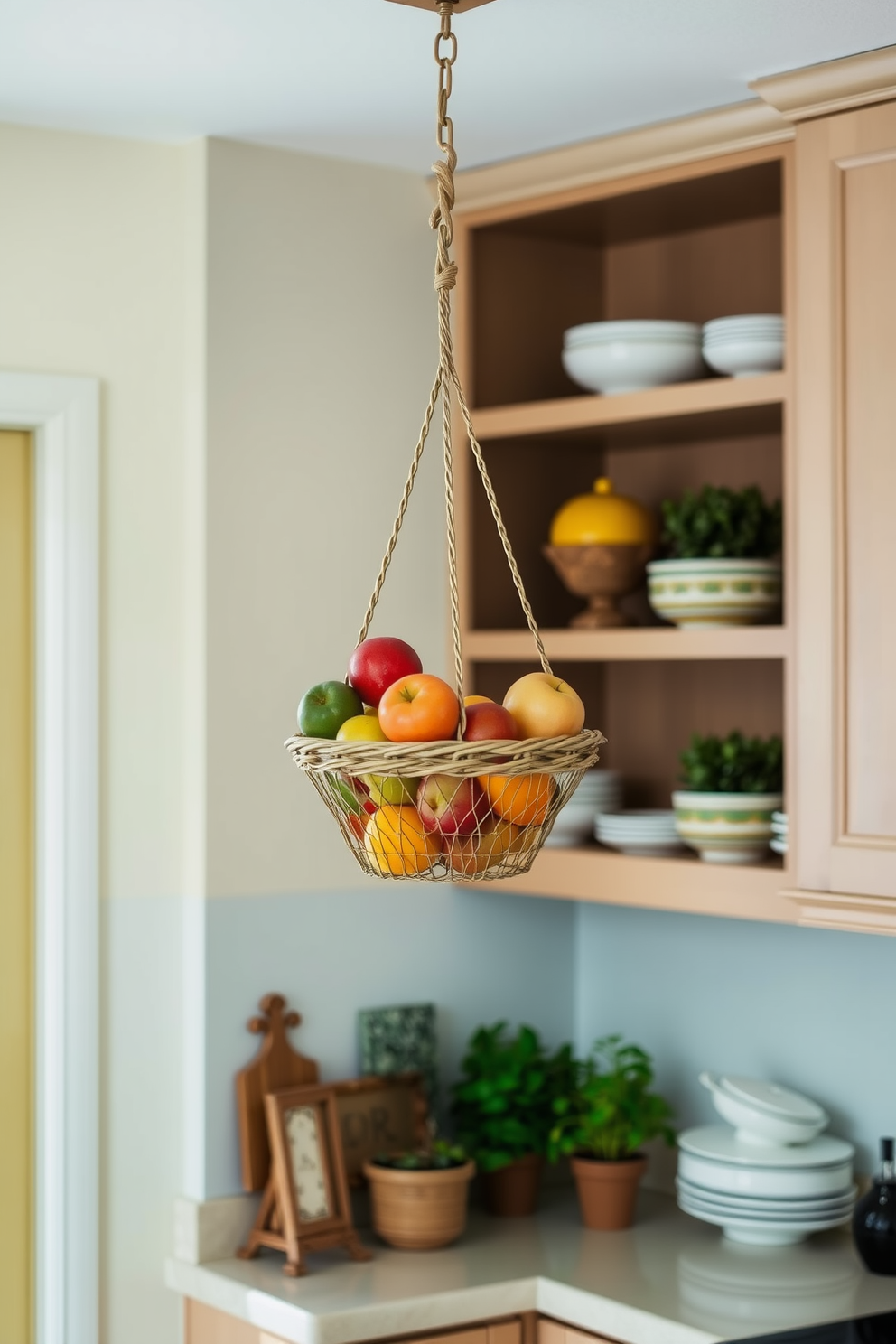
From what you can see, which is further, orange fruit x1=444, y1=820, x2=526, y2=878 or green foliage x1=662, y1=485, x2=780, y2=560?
green foliage x1=662, y1=485, x2=780, y2=560

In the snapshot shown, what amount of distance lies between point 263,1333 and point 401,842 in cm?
118

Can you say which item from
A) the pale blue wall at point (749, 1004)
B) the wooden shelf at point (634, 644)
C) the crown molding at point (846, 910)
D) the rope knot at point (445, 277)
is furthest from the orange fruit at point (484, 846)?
the pale blue wall at point (749, 1004)

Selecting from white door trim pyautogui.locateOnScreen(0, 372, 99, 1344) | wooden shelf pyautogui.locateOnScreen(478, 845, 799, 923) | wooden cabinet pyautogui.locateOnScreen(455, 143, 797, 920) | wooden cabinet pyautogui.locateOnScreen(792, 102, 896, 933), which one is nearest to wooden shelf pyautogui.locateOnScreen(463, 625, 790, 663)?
wooden cabinet pyautogui.locateOnScreen(455, 143, 797, 920)

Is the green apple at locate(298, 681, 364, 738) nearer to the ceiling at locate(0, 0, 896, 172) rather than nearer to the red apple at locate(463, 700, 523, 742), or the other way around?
the red apple at locate(463, 700, 523, 742)

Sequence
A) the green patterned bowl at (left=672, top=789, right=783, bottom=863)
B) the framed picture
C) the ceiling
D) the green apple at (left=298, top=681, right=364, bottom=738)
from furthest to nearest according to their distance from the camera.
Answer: the framed picture → the green patterned bowl at (left=672, top=789, right=783, bottom=863) → the ceiling → the green apple at (left=298, top=681, right=364, bottom=738)

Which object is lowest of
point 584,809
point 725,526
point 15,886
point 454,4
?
point 15,886

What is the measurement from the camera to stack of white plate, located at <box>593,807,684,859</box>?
263 centimetres

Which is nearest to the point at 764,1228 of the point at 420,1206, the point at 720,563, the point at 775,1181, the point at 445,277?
the point at 775,1181

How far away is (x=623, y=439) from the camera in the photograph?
289cm

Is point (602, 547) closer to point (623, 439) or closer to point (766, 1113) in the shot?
point (623, 439)

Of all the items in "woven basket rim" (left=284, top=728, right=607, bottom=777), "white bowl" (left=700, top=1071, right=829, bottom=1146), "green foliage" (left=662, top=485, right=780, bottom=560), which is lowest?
"white bowl" (left=700, top=1071, right=829, bottom=1146)

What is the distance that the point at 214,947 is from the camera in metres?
2.58

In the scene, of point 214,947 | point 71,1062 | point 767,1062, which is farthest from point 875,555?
point 71,1062

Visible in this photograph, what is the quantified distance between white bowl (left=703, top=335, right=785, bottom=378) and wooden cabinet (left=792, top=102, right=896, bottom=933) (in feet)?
0.42
